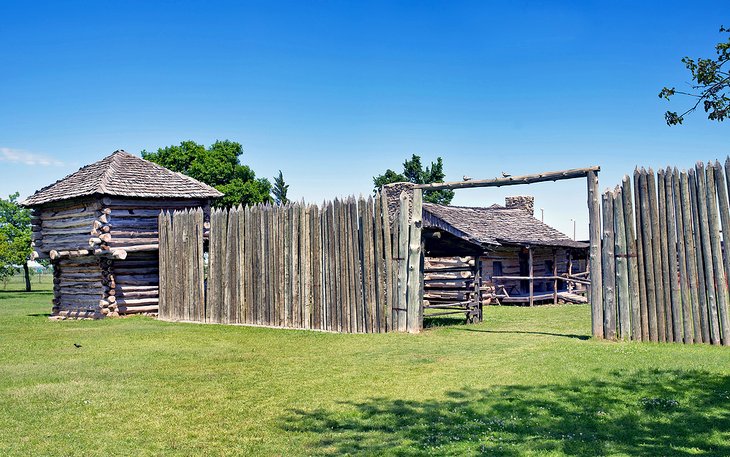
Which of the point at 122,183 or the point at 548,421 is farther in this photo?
the point at 122,183

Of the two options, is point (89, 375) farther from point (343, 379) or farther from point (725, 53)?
point (725, 53)

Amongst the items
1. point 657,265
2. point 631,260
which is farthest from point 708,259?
point 631,260

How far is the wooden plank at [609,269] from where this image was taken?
39.2 ft

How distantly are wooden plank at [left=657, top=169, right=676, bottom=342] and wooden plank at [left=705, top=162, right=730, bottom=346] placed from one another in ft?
2.26

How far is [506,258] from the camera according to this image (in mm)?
28750

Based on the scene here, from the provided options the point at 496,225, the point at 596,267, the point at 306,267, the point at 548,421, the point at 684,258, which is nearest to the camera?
the point at 548,421

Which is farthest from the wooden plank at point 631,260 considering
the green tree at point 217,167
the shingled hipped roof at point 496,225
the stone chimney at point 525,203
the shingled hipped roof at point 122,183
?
the green tree at point 217,167

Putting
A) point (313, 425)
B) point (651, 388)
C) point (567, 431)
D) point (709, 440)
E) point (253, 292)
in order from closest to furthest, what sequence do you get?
point (709, 440) → point (567, 431) → point (313, 425) → point (651, 388) → point (253, 292)

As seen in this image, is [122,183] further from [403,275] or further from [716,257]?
[716,257]

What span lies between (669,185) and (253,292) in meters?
9.99

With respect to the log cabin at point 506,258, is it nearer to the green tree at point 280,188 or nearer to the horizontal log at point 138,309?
the horizontal log at point 138,309

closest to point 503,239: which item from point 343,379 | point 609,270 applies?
point 609,270

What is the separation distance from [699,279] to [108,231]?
1549 centimetres

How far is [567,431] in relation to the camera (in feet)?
A: 20.9
